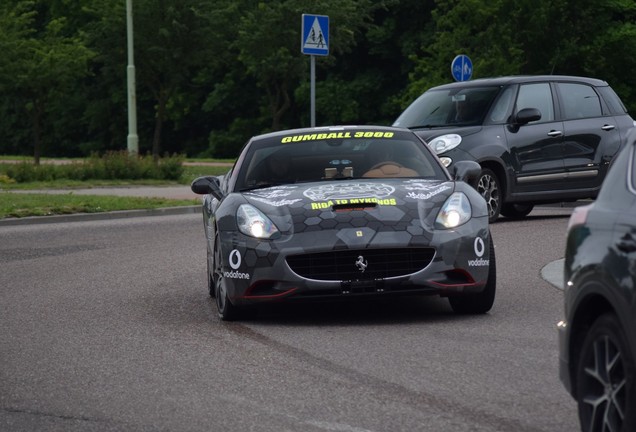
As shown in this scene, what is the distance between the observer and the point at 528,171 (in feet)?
62.0

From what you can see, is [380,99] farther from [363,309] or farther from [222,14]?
[363,309]

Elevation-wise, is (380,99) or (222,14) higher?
(222,14)

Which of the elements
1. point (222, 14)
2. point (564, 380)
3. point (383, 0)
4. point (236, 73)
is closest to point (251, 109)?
point (236, 73)

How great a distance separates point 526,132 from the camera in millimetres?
19016

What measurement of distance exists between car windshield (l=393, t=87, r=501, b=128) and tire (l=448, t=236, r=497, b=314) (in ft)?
27.7

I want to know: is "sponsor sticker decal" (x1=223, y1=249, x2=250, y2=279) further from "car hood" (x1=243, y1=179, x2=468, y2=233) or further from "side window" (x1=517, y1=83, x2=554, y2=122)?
"side window" (x1=517, y1=83, x2=554, y2=122)

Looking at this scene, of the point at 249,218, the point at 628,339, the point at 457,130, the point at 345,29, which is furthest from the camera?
the point at 345,29

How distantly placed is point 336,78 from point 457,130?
2140 inches

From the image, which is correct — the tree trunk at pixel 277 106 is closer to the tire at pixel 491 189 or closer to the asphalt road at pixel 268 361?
the tire at pixel 491 189

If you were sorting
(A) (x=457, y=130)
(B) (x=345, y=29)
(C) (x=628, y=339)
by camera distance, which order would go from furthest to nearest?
(B) (x=345, y=29)
(A) (x=457, y=130)
(C) (x=628, y=339)

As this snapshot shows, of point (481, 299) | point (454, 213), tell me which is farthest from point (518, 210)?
point (454, 213)

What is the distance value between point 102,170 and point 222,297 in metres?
24.1

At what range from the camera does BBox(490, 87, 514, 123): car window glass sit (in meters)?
19.0

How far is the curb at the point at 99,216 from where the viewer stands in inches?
893
